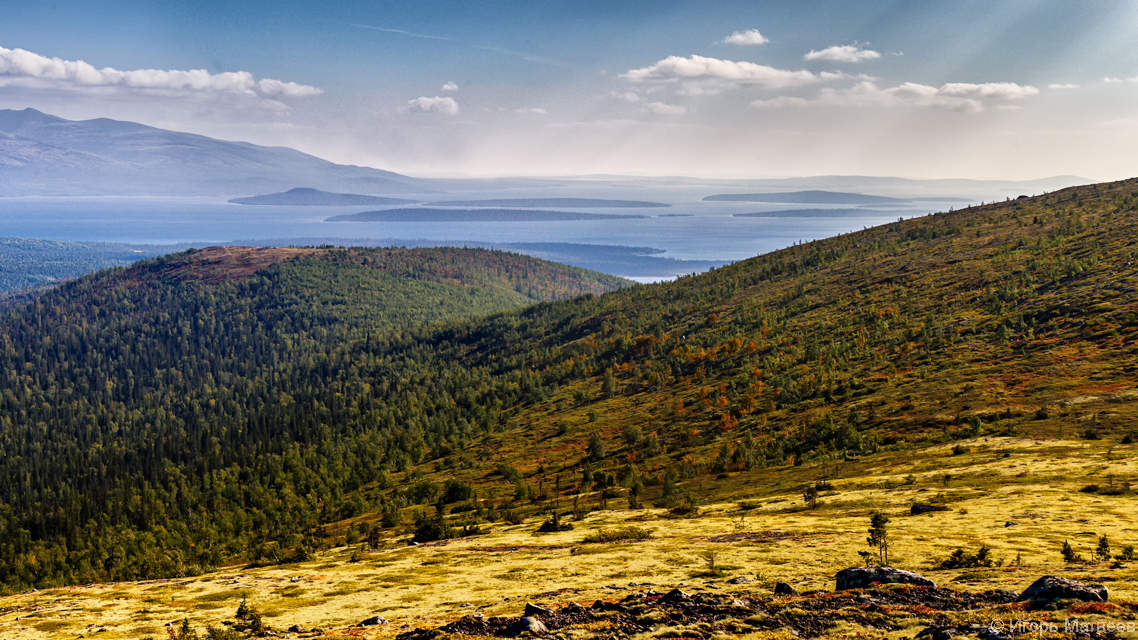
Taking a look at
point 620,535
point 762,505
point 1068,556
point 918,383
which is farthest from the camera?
point 918,383

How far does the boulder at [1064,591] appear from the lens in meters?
29.0

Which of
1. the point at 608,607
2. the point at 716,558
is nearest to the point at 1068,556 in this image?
the point at 716,558

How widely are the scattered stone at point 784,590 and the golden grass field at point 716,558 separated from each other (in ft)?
6.86

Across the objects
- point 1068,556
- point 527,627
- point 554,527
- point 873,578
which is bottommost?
point 554,527

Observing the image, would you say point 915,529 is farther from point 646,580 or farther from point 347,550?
point 347,550

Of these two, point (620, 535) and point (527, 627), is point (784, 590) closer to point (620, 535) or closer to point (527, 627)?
point (527, 627)

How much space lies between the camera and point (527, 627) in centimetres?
3416

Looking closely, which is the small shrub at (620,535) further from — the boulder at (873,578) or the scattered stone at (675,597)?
the boulder at (873,578)

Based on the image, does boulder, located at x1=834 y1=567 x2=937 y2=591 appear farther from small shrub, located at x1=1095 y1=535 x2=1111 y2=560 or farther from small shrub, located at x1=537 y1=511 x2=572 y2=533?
small shrub, located at x1=537 y1=511 x2=572 y2=533

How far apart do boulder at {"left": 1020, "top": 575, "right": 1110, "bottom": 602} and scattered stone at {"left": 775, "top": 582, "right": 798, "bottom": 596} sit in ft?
39.2

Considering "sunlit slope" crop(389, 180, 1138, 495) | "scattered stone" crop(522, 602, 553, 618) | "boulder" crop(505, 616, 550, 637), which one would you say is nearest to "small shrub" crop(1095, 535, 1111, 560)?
"scattered stone" crop(522, 602, 553, 618)

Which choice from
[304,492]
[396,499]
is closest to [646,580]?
[396,499]

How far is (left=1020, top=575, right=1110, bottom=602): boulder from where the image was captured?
29.0 metres

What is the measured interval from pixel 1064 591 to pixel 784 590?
14.0 metres
